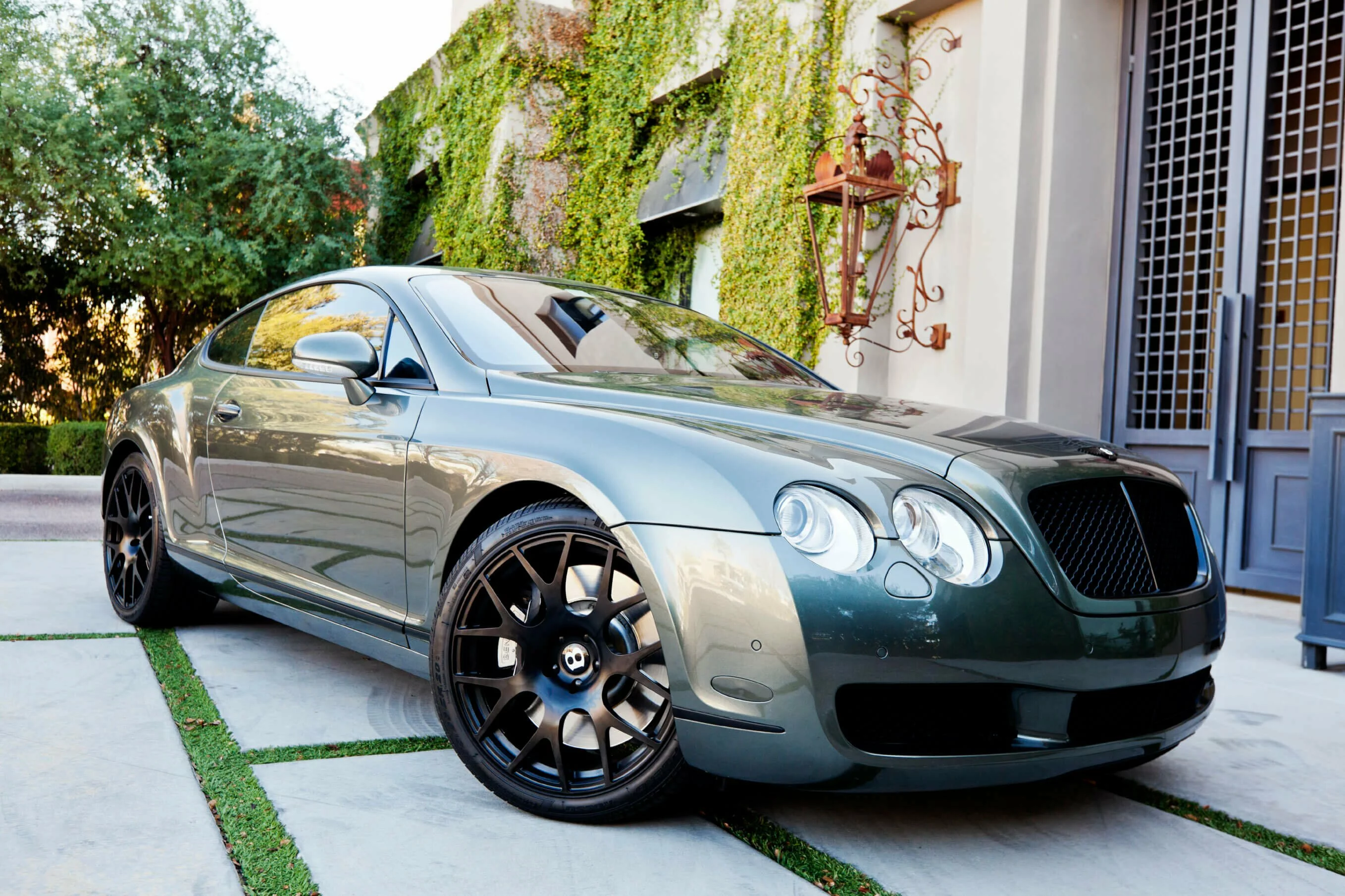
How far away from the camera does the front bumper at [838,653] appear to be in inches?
73.3

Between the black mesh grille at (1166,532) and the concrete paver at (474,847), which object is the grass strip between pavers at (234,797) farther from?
the black mesh grille at (1166,532)

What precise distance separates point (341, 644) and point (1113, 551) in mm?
2008

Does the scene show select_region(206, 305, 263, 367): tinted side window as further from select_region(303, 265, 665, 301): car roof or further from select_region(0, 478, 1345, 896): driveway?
select_region(0, 478, 1345, 896): driveway

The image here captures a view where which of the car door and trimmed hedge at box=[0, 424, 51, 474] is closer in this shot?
the car door

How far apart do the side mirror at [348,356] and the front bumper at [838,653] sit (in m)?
1.19

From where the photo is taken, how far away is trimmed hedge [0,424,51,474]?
447 inches

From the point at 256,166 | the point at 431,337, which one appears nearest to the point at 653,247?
the point at 256,166

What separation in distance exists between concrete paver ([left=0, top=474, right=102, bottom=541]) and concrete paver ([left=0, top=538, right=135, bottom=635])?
684 millimetres

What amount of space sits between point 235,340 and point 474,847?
8.43 ft

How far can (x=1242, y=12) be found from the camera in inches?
226

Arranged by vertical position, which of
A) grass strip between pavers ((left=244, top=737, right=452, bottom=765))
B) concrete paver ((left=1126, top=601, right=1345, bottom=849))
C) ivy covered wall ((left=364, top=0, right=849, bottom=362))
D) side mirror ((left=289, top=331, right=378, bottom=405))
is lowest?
concrete paver ((left=1126, top=601, right=1345, bottom=849))

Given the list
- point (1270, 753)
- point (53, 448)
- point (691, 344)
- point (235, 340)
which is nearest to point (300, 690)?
point (235, 340)

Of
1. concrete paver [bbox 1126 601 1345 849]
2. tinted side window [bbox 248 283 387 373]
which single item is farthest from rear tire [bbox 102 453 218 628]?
concrete paver [bbox 1126 601 1345 849]

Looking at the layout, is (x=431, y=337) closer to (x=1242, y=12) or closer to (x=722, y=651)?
(x=722, y=651)
